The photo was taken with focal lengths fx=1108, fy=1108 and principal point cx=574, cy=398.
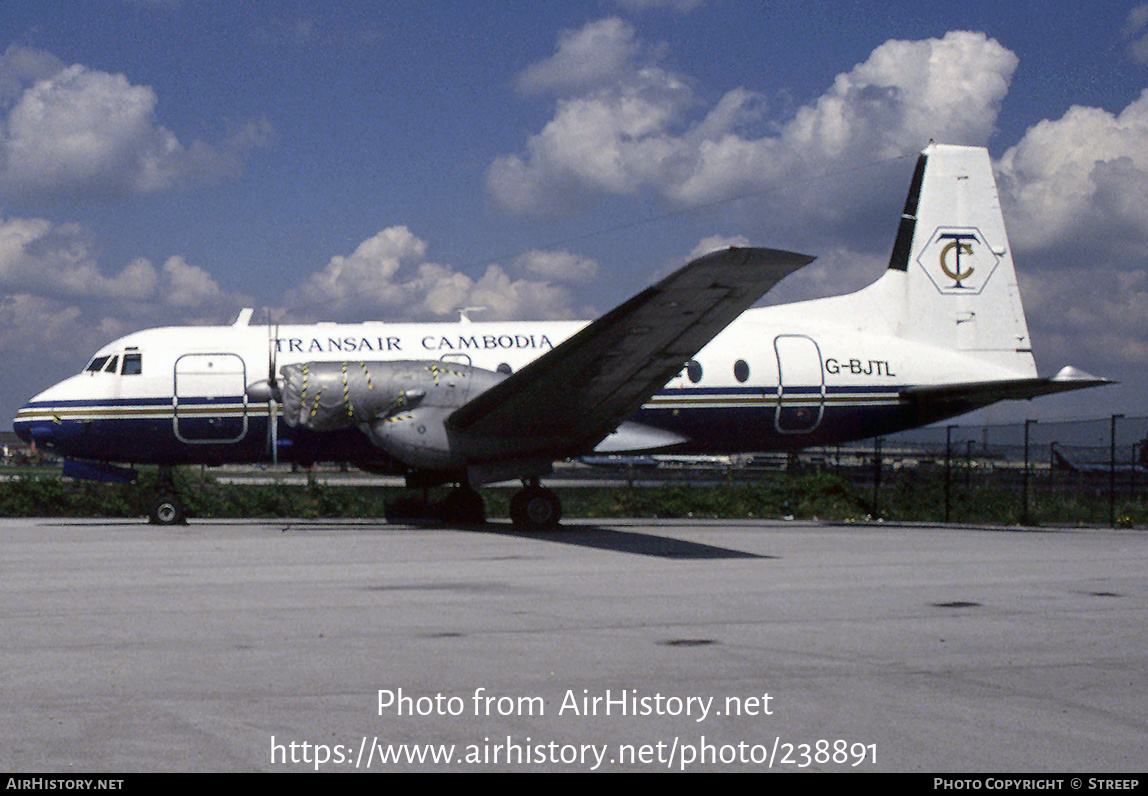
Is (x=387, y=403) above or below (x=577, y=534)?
above

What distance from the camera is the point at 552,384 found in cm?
1542

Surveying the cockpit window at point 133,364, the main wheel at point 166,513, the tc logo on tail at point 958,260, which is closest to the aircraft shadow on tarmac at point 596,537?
the main wheel at point 166,513

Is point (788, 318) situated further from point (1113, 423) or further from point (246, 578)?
point (246, 578)

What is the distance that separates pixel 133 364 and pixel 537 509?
7.42 m

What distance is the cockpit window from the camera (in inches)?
738

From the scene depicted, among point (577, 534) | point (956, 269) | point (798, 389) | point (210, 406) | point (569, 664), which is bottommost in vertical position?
point (577, 534)

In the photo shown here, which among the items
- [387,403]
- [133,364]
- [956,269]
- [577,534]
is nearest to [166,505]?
[133,364]

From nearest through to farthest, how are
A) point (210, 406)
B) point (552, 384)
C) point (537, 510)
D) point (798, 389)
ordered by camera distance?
point (552, 384) → point (537, 510) → point (210, 406) → point (798, 389)

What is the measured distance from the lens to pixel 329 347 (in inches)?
749

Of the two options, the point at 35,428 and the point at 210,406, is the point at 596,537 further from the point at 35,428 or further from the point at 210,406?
the point at 35,428

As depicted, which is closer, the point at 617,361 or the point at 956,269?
the point at 617,361

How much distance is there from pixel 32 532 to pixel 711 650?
13990 mm

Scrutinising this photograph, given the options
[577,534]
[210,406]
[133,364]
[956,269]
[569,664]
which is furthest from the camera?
[956,269]

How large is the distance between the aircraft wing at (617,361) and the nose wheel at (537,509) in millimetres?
708
